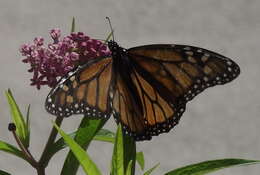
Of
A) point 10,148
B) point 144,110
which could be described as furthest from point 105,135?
point 10,148

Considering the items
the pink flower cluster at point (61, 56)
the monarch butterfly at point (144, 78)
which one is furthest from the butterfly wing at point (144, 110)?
the pink flower cluster at point (61, 56)

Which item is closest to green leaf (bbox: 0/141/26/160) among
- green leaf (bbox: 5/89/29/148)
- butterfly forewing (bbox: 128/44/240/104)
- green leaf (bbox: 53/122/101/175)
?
green leaf (bbox: 5/89/29/148)

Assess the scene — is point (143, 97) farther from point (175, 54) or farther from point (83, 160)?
point (83, 160)

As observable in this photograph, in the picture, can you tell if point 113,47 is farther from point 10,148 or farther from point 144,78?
point 10,148

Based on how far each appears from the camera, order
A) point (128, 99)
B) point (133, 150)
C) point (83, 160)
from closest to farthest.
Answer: point (83, 160) → point (133, 150) → point (128, 99)

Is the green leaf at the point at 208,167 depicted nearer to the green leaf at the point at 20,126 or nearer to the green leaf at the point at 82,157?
the green leaf at the point at 82,157

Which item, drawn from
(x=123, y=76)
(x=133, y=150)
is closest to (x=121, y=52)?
(x=123, y=76)

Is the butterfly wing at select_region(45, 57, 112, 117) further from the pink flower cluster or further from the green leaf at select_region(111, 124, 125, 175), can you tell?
the green leaf at select_region(111, 124, 125, 175)
